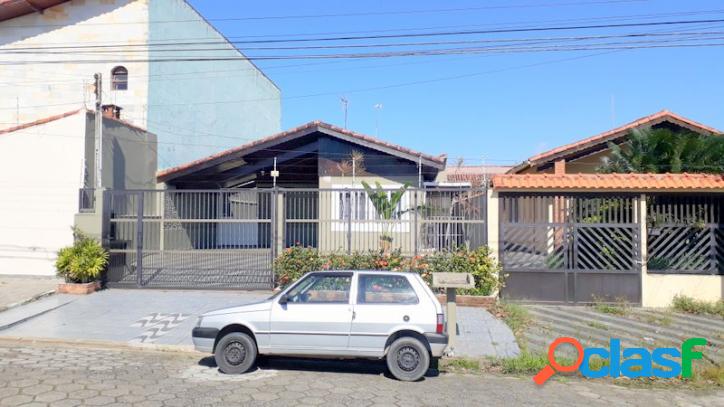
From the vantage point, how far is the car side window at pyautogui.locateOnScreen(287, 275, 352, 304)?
6.87 m

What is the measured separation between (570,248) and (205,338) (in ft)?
25.7

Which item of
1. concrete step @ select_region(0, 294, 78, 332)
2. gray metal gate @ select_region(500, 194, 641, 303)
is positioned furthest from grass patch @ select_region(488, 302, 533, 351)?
concrete step @ select_region(0, 294, 78, 332)

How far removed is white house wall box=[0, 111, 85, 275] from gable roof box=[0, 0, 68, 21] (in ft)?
28.9

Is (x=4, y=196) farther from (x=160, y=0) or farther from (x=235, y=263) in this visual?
(x=160, y=0)

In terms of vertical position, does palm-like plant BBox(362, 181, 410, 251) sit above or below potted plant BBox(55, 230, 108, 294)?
above

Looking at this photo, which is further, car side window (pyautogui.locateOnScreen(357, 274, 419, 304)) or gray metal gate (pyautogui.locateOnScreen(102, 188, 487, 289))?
gray metal gate (pyautogui.locateOnScreen(102, 188, 487, 289))

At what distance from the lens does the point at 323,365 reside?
7.41 m

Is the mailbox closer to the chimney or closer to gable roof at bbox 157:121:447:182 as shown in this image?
gable roof at bbox 157:121:447:182

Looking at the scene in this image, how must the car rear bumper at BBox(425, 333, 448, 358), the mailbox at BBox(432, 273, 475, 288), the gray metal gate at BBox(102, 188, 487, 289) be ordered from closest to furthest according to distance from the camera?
the car rear bumper at BBox(425, 333, 448, 358), the mailbox at BBox(432, 273, 475, 288), the gray metal gate at BBox(102, 188, 487, 289)

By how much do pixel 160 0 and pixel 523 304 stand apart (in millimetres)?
17606

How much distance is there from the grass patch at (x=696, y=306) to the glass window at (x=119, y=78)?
61.4 ft

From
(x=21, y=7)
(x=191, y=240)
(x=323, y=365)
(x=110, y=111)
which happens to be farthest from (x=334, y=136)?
(x=21, y=7)

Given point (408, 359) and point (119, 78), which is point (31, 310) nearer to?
point (408, 359)

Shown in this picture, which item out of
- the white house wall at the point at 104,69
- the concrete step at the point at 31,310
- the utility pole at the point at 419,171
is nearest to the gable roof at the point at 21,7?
the white house wall at the point at 104,69
